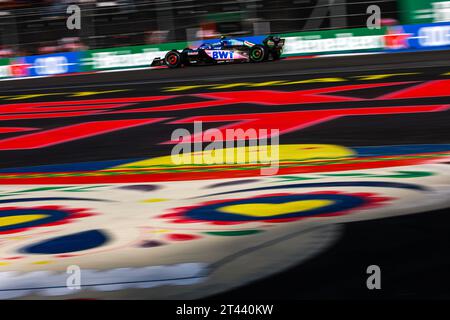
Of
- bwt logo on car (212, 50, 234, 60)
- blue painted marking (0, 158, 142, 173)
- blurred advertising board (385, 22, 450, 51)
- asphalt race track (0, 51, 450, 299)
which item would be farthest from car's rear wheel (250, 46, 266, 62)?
blue painted marking (0, 158, 142, 173)

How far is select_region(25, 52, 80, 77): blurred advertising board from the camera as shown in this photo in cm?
2564

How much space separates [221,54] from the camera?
22.4 meters

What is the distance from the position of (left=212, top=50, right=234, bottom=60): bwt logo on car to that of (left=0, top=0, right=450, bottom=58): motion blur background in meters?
1.52

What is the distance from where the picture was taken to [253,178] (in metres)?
6.57

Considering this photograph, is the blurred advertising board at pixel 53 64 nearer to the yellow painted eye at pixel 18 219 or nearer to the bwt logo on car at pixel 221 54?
the bwt logo on car at pixel 221 54

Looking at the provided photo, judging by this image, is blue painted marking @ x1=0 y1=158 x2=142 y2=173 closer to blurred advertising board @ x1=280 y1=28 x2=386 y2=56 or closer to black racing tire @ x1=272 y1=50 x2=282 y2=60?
black racing tire @ x1=272 y1=50 x2=282 y2=60

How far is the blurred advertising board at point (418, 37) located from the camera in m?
21.4

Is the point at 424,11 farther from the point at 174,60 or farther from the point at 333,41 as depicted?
the point at 174,60

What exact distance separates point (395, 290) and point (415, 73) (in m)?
11.9

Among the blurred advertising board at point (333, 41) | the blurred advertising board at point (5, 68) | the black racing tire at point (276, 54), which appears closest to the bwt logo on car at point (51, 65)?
the blurred advertising board at point (5, 68)

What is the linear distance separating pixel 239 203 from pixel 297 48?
17893mm

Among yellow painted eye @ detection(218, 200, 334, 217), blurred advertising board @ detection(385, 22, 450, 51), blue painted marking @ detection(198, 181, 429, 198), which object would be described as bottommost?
yellow painted eye @ detection(218, 200, 334, 217)
